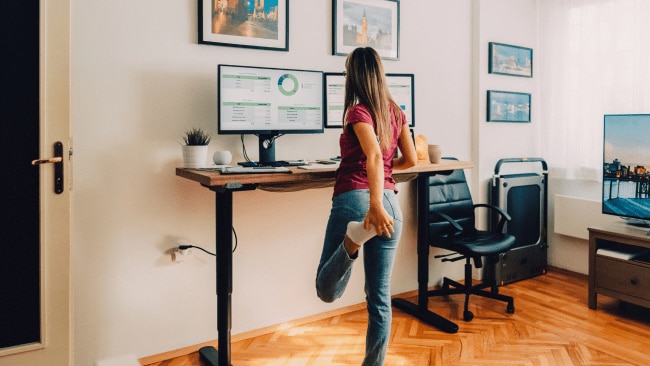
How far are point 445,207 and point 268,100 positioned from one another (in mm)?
1529

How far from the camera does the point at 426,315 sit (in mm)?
3123

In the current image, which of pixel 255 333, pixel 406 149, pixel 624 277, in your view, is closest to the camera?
pixel 406 149

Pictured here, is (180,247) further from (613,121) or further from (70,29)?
(613,121)

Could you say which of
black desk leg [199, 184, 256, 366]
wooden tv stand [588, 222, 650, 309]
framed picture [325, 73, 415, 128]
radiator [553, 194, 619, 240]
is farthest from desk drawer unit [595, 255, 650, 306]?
black desk leg [199, 184, 256, 366]

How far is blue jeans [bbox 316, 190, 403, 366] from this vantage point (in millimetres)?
1999

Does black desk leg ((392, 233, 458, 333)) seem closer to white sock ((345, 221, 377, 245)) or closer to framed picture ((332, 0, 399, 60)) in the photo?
framed picture ((332, 0, 399, 60))

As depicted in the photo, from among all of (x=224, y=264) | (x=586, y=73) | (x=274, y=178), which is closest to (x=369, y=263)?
(x=274, y=178)

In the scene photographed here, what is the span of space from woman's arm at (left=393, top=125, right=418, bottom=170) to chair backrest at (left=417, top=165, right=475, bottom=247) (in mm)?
795

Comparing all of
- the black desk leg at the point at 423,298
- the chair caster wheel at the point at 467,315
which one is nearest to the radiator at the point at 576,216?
the chair caster wheel at the point at 467,315

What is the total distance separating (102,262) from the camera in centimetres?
248

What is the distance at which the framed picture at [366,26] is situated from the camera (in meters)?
3.13

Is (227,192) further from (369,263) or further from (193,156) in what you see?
(369,263)

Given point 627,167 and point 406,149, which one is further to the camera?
point 627,167

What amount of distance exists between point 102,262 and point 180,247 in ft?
1.25
